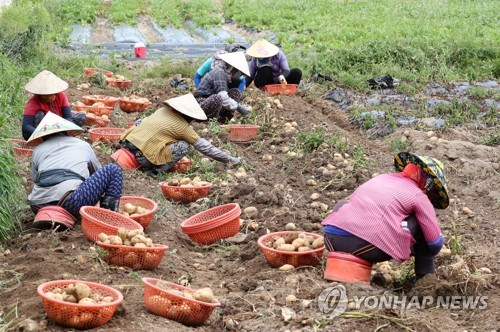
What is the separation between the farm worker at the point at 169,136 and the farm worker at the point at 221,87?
1.43 metres

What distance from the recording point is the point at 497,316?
3.90 meters

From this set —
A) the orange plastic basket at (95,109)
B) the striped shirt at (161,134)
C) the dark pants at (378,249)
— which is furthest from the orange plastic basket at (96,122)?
the dark pants at (378,249)

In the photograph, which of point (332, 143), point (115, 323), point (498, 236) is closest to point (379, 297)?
point (115, 323)

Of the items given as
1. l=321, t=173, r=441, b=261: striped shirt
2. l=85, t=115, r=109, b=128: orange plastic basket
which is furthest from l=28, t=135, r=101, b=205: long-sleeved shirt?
l=85, t=115, r=109, b=128: orange plastic basket

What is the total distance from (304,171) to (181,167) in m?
1.19

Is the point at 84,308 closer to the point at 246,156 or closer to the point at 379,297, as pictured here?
the point at 379,297

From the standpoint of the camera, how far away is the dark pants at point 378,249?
420cm

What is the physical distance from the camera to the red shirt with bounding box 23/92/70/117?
660 cm

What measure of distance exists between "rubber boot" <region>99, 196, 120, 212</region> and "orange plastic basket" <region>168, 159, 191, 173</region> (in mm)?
1738

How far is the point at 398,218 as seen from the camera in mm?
4168

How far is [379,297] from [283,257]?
855 millimetres

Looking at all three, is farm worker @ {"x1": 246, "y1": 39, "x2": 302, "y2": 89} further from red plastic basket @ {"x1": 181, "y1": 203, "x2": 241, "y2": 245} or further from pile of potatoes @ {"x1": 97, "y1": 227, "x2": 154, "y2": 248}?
pile of potatoes @ {"x1": 97, "y1": 227, "x2": 154, "y2": 248}

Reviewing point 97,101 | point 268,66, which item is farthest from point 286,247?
point 268,66

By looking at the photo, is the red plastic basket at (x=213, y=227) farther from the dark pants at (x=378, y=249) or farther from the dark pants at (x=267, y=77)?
the dark pants at (x=267, y=77)
